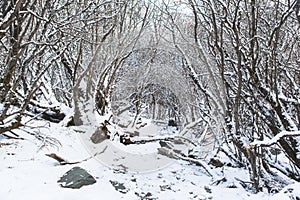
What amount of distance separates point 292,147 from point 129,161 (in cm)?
368

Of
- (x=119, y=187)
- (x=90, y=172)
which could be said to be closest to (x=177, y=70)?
(x=90, y=172)

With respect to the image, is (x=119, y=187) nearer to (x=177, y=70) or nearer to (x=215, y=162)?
(x=215, y=162)

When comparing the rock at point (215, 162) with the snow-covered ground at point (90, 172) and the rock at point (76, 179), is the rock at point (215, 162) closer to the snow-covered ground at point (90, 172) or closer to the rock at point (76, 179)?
the snow-covered ground at point (90, 172)

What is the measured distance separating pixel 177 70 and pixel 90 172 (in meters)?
6.69

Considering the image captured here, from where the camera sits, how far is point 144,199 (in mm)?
4227

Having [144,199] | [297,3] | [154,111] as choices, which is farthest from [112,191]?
[154,111]

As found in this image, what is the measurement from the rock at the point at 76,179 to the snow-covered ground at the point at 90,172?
0.26 feet

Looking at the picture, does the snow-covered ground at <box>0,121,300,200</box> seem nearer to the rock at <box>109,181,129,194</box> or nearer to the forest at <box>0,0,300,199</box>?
the rock at <box>109,181,129,194</box>

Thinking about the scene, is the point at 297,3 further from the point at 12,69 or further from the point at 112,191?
the point at 112,191

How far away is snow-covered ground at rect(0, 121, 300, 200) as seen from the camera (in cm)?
373

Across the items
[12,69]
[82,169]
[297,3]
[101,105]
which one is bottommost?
[82,169]

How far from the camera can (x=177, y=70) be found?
10.8 meters

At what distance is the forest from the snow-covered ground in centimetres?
28

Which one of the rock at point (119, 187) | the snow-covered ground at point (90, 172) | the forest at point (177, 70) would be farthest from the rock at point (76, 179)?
the forest at point (177, 70)
